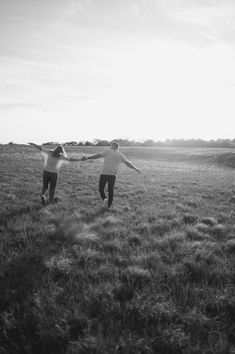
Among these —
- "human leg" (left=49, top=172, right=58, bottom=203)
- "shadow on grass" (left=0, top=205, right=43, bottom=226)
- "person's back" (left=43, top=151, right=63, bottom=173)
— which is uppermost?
"person's back" (left=43, top=151, right=63, bottom=173)

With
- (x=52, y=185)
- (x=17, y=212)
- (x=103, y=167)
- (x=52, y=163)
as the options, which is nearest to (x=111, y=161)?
(x=103, y=167)

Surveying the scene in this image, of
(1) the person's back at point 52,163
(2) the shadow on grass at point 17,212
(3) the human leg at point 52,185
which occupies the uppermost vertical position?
(1) the person's back at point 52,163

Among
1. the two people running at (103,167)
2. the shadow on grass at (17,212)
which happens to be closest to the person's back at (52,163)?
the two people running at (103,167)

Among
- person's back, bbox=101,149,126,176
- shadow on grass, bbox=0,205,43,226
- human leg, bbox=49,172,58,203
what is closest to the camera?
shadow on grass, bbox=0,205,43,226

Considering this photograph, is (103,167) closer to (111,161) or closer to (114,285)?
(111,161)

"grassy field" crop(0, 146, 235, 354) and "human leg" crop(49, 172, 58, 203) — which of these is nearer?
"grassy field" crop(0, 146, 235, 354)

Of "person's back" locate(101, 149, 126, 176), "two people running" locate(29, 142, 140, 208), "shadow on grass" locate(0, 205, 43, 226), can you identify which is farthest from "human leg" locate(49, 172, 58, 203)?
"person's back" locate(101, 149, 126, 176)

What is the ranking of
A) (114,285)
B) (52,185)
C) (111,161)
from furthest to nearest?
(52,185) < (111,161) < (114,285)

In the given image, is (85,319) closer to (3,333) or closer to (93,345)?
(93,345)

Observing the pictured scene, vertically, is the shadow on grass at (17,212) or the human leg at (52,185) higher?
the human leg at (52,185)

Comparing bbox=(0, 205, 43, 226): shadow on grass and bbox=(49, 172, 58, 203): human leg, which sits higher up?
bbox=(49, 172, 58, 203): human leg

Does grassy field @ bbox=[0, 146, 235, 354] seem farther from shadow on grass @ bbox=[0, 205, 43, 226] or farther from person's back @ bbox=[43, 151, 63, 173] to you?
person's back @ bbox=[43, 151, 63, 173]

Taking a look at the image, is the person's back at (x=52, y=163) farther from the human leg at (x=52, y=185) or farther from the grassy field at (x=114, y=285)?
the grassy field at (x=114, y=285)

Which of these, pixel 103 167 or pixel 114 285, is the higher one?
pixel 103 167
